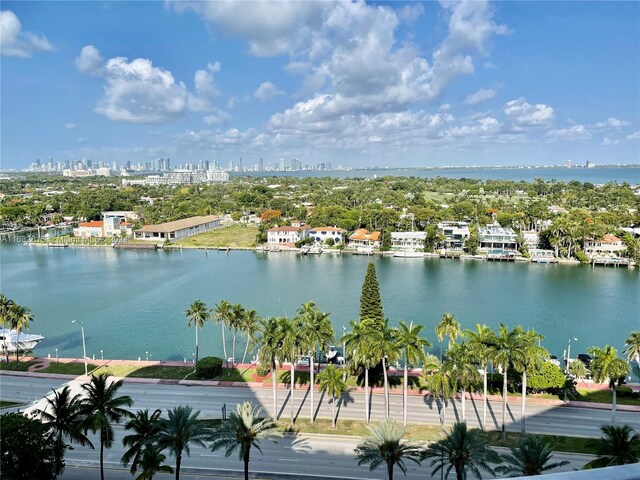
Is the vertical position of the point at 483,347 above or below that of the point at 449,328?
above

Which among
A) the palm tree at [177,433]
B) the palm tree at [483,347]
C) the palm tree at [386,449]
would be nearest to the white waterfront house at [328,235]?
the palm tree at [483,347]

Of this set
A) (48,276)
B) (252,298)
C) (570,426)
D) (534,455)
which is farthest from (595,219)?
(48,276)

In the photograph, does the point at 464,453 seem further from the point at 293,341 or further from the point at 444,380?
the point at 293,341

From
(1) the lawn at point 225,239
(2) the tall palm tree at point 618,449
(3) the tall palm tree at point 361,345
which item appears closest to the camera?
(2) the tall palm tree at point 618,449

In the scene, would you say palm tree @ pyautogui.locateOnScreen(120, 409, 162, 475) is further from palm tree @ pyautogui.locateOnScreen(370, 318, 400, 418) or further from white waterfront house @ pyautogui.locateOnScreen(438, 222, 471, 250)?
white waterfront house @ pyautogui.locateOnScreen(438, 222, 471, 250)

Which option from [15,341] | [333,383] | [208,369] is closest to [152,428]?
[333,383]

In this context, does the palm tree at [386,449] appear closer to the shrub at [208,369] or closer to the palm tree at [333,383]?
the palm tree at [333,383]

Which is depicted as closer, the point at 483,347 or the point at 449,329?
the point at 483,347
